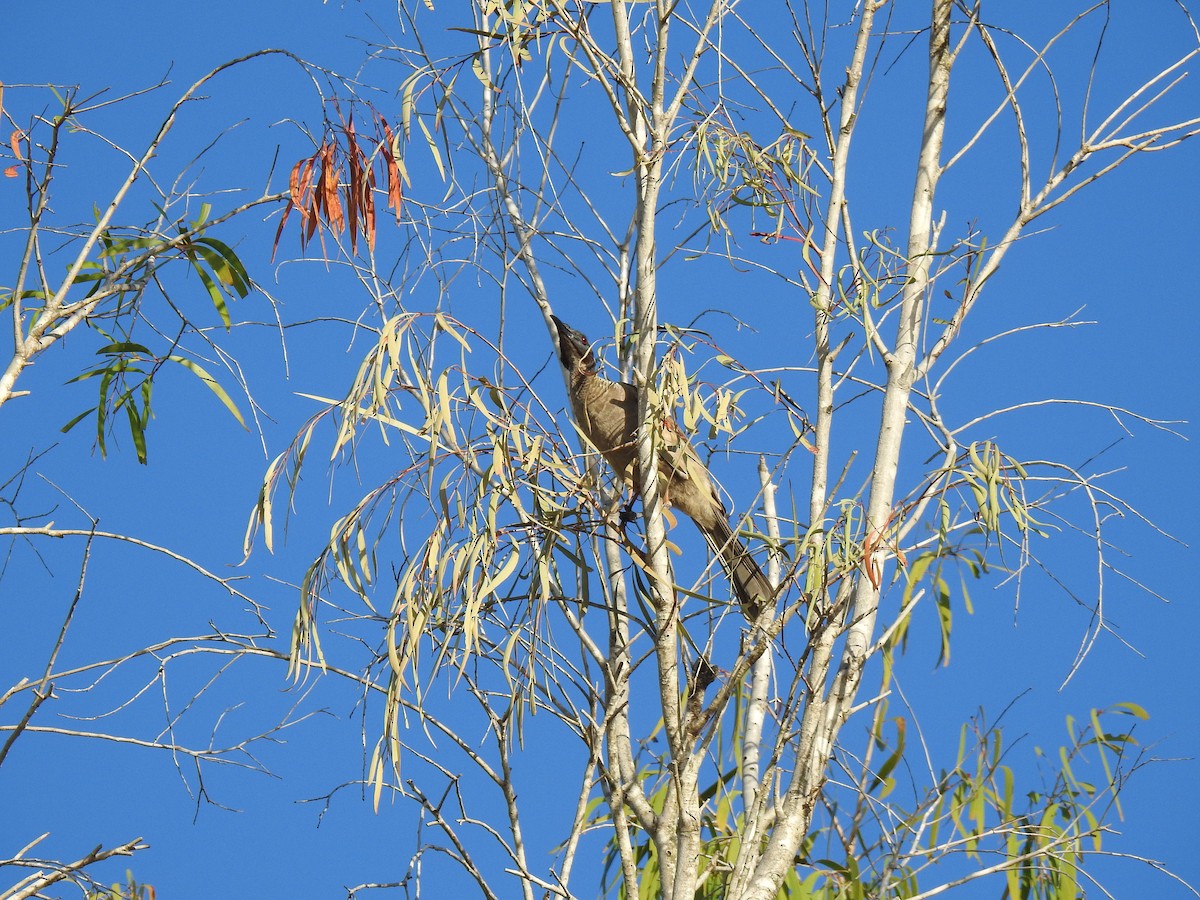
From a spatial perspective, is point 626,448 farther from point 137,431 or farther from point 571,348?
point 137,431

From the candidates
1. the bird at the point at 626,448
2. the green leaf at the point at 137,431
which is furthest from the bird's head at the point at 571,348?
the green leaf at the point at 137,431

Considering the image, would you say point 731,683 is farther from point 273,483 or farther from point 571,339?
point 571,339

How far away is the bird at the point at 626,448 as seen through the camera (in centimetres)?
259

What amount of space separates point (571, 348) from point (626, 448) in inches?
18.7

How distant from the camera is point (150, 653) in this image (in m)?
2.05

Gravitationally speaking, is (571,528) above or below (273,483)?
below

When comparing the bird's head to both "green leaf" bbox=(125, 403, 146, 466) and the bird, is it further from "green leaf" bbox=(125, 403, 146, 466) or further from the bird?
"green leaf" bbox=(125, 403, 146, 466)

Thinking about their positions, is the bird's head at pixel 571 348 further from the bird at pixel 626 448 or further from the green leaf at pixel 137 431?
the green leaf at pixel 137 431

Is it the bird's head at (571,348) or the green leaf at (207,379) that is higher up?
the bird's head at (571,348)

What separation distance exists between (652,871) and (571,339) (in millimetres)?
1239

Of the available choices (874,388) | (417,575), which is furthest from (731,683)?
(874,388)

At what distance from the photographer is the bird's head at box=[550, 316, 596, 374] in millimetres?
3078

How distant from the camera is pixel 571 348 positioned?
3168 millimetres

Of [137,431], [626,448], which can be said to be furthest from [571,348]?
[137,431]
